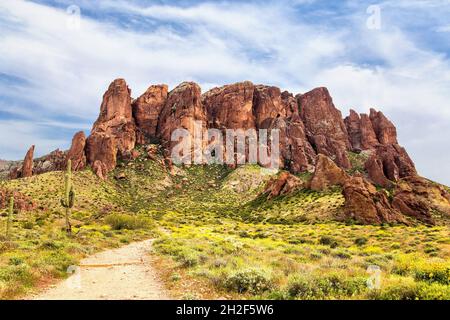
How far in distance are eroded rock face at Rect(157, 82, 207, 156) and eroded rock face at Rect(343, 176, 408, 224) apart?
284 ft

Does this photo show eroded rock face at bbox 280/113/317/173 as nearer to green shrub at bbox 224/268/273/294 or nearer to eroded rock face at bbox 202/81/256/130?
eroded rock face at bbox 202/81/256/130

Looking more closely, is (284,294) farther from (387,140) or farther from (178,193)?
(387,140)

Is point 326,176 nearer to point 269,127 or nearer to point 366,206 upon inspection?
point 366,206

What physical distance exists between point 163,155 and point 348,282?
119505 millimetres

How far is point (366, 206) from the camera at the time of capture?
52.2 metres

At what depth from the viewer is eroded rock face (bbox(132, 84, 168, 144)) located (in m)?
141

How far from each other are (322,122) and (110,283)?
151 m

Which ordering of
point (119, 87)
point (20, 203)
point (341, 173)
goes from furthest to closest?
point (119, 87)
point (341, 173)
point (20, 203)

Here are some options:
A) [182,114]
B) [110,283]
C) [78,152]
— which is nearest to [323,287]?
[110,283]

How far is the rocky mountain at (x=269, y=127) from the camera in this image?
8350 centimetres

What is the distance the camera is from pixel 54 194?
74812 millimetres

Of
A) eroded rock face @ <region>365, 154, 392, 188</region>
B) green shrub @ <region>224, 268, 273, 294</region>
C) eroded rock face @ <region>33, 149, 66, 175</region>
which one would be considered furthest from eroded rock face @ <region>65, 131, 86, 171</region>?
green shrub @ <region>224, 268, 273, 294</region>

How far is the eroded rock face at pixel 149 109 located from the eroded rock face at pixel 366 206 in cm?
9692

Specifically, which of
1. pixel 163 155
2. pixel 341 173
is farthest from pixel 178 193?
pixel 341 173
